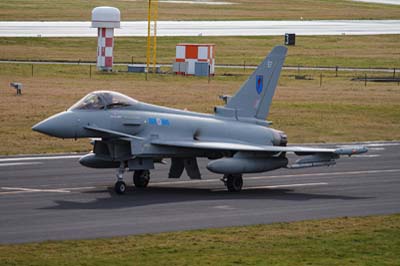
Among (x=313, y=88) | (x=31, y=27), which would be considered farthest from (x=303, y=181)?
(x=31, y=27)

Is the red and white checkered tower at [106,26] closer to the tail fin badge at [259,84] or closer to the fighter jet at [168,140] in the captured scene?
the tail fin badge at [259,84]

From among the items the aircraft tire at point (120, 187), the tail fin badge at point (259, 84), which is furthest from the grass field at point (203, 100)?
the aircraft tire at point (120, 187)

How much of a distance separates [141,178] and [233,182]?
8.72 ft

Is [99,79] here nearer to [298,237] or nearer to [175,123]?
[175,123]

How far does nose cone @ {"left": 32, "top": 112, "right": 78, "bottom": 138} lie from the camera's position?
93.3 ft

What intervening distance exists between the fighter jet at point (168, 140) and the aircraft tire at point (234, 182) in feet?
0.09

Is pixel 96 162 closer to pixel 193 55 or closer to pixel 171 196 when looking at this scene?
pixel 171 196

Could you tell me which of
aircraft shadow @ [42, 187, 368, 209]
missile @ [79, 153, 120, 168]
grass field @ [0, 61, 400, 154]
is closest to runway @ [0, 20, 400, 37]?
grass field @ [0, 61, 400, 154]

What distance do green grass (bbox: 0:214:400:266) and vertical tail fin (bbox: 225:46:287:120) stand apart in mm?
8072

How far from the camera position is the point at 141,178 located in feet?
101

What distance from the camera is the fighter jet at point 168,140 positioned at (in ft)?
95.7

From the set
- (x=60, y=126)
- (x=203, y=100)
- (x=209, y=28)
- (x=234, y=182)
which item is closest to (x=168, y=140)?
(x=234, y=182)

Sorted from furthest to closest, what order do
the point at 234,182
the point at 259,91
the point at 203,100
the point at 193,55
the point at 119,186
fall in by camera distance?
the point at 193,55
the point at 203,100
the point at 259,91
the point at 234,182
the point at 119,186

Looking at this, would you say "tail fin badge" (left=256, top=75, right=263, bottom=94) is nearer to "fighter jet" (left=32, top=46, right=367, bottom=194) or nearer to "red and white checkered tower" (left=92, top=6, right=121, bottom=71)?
"fighter jet" (left=32, top=46, right=367, bottom=194)
